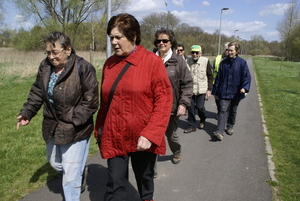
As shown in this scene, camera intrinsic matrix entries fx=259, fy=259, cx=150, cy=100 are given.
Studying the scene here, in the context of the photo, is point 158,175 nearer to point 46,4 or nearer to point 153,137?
point 153,137

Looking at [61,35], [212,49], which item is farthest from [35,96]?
[212,49]

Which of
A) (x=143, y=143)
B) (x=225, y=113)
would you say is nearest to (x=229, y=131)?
(x=225, y=113)

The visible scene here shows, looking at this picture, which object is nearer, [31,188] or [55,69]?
[55,69]

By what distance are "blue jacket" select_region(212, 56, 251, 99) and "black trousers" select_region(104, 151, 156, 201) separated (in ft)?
11.6

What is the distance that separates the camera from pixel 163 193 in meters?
3.34

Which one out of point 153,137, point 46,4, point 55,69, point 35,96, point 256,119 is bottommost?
point 256,119

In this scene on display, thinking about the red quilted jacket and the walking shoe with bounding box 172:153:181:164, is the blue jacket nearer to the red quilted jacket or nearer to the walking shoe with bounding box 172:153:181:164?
the walking shoe with bounding box 172:153:181:164

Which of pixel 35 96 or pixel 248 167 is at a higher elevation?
pixel 35 96

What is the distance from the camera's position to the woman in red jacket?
2.25m

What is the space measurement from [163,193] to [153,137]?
4.63 feet

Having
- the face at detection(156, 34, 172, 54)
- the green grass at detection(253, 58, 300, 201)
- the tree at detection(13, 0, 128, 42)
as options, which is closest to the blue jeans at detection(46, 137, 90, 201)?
the face at detection(156, 34, 172, 54)

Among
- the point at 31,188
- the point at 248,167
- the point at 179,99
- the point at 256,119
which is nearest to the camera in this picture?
the point at 31,188

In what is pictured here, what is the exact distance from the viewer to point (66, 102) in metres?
2.54

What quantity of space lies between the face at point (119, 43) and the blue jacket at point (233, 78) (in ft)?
12.4
